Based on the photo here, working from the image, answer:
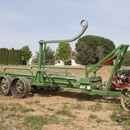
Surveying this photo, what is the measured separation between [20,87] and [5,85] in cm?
81

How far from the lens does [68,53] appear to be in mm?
51250

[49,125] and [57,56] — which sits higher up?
[57,56]

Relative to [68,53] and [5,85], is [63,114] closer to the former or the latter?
[5,85]

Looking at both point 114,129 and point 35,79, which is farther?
point 35,79

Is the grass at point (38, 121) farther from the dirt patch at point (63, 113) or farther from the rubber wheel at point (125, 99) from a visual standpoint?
the rubber wheel at point (125, 99)

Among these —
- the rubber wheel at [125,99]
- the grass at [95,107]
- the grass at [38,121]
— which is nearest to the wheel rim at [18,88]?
the grass at [95,107]

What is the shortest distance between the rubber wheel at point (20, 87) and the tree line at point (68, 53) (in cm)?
584

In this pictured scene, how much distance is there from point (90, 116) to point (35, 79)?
309cm

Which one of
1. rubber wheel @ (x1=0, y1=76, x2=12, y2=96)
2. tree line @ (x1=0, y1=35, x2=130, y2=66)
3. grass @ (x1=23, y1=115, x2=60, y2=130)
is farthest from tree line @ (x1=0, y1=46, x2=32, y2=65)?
grass @ (x1=23, y1=115, x2=60, y2=130)

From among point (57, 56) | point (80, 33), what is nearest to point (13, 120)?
point (80, 33)

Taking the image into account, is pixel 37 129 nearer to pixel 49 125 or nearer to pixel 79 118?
pixel 49 125

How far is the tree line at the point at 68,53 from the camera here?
34812mm

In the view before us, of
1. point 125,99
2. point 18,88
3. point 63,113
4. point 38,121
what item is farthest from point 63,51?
point 38,121

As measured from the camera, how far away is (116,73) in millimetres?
6984
